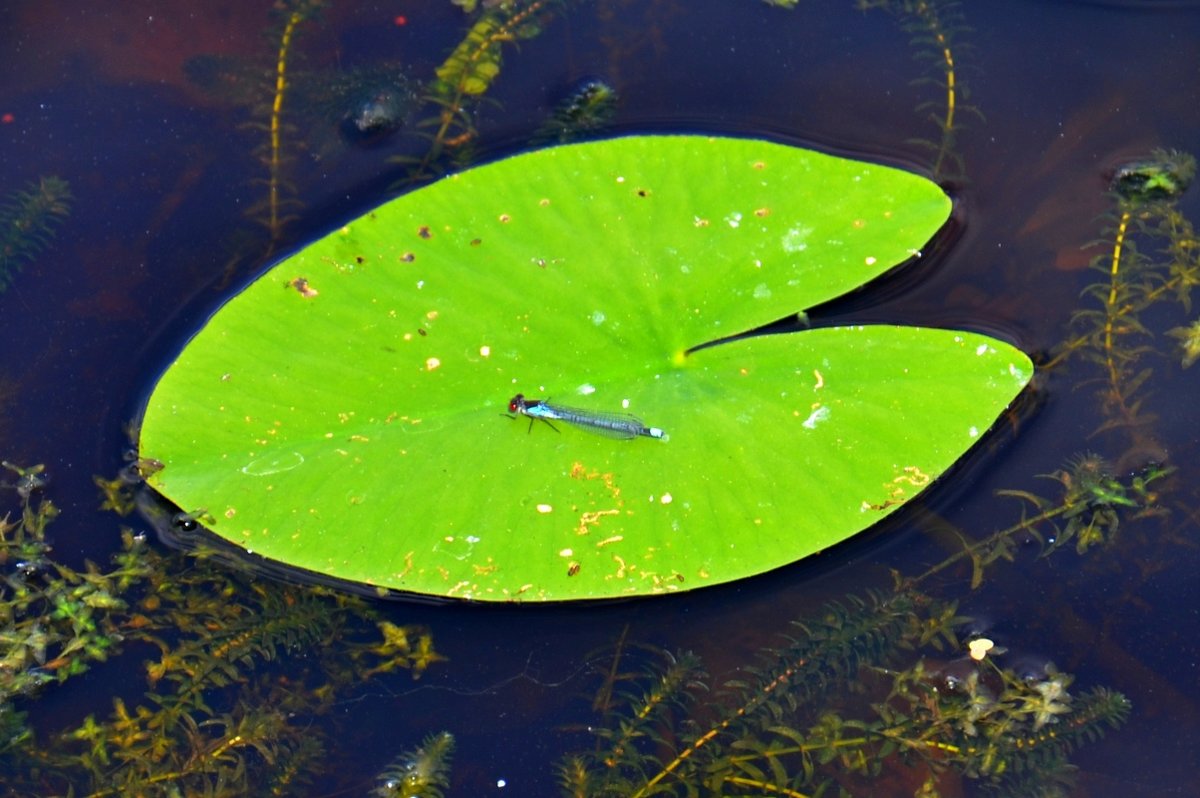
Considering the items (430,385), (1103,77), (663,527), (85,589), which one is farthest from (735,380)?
(85,589)

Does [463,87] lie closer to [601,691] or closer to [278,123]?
[278,123]

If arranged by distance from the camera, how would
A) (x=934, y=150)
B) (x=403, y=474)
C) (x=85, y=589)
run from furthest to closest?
(x=934, y=150) < (x=85, y=589) < (x=403, y=474)

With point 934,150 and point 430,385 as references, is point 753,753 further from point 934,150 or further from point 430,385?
point 934,150

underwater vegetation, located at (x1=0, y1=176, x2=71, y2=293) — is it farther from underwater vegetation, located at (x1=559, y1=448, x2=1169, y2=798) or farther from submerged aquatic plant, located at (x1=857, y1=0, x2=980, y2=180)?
submerged aquatic plant, located at (x1=857, y1=0, x2=980, y2=180)

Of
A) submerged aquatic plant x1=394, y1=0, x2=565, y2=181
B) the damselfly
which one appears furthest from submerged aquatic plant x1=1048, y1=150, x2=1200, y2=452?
submerged aquatic plant x1=394, y1=0, x2=565, y2=181

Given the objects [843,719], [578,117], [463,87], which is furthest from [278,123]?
[843,719]

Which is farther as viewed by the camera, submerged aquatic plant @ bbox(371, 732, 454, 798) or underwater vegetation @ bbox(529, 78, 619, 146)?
underwater vegetation @ bbox(529, 78, 619, 146)
